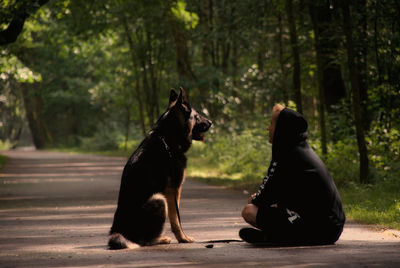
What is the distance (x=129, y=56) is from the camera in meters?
37.1

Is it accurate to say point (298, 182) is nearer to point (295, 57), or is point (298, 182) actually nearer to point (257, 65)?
point (295, 57)

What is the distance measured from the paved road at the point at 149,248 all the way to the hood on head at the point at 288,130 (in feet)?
3.61

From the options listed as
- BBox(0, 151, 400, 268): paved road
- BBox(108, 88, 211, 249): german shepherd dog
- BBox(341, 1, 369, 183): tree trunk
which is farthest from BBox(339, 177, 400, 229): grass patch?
BBox(108, 88, 211, 249): german shepherd dog

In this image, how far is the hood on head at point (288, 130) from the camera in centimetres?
723

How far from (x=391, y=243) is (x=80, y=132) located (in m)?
54.8

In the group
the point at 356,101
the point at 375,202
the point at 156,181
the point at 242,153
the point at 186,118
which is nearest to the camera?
the point at 156,181

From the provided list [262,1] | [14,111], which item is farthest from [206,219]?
[14,111]

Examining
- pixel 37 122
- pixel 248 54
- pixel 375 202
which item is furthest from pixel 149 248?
pixel 37 122

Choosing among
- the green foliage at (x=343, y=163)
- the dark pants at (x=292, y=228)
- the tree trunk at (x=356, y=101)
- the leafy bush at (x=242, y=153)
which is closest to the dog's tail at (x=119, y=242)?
the dark pants at (x=292, y=228)

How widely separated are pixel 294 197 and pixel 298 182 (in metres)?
0.18

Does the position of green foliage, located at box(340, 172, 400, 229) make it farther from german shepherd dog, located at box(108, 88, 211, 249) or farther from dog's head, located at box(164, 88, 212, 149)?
german shepherd dog, located at box(108, 88, 211, 249)

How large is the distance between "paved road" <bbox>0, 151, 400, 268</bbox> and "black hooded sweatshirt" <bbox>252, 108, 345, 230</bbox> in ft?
1.19

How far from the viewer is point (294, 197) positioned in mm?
7168

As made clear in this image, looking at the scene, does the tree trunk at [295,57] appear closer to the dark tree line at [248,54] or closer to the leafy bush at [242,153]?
the dark tree line at [248,54]
